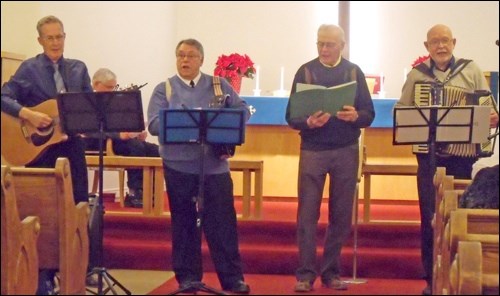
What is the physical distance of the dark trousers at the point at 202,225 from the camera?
17.0 ft

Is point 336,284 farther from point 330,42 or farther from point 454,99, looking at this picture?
point 330,42

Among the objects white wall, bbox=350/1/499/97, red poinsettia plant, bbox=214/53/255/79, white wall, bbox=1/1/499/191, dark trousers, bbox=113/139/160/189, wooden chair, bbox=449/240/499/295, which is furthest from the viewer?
white wall, bbox=350/1/499/97

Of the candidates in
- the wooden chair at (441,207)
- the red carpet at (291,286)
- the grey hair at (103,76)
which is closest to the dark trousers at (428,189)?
the red carpet at (291,286)

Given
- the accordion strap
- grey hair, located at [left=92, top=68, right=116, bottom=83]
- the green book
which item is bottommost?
the green book

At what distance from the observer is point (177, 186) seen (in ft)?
16.9

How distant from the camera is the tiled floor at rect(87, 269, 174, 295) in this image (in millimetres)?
5480

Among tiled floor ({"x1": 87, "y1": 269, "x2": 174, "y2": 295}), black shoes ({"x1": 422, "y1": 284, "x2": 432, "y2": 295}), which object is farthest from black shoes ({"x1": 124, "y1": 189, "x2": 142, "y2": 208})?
black shoes ({"x1": 422, "y1": 284, "x2": 432, "y2": 295})

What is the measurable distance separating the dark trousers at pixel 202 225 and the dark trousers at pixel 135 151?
2021 mm

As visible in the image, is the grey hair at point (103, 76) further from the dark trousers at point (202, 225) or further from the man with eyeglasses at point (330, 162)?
the man with eyeglasses at point (330, 162)

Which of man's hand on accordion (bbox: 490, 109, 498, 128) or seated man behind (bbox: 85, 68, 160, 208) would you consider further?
seated man behind (bbox: 85, 68, 160, 208)

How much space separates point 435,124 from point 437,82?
1.62 ft

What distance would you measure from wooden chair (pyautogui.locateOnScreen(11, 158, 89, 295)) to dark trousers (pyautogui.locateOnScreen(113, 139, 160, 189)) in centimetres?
280

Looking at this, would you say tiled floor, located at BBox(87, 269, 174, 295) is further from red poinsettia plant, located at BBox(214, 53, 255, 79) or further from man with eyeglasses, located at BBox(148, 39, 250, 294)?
red poinsettia plant, located at BBox(214, 53, 255, 79)

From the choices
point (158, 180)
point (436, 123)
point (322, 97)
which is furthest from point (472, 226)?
point (158, 180)
